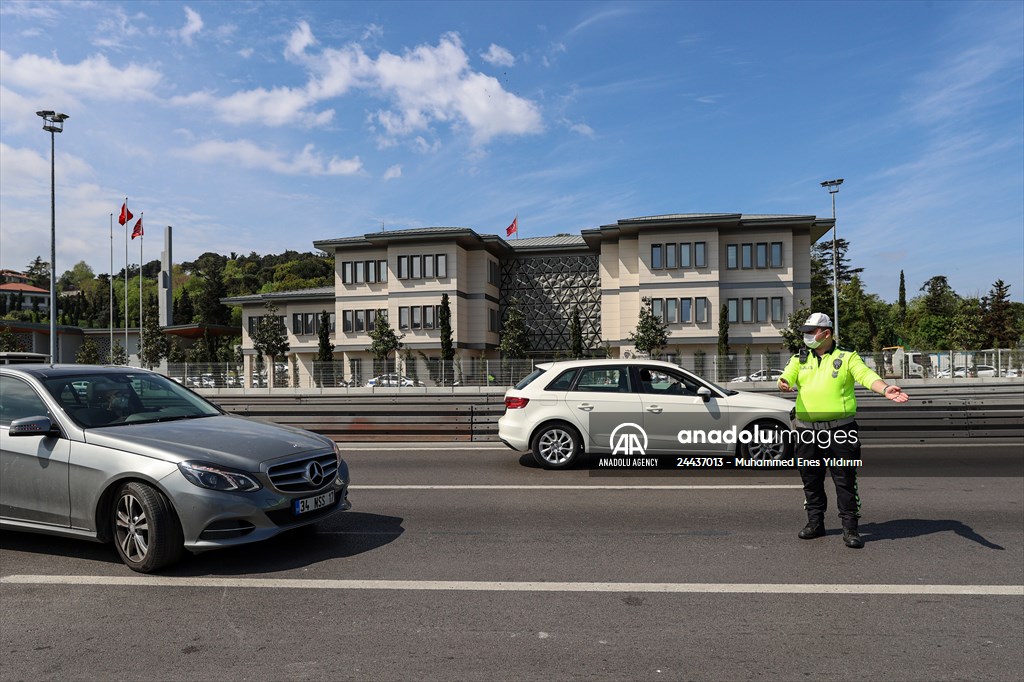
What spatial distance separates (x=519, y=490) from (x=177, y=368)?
3098 centimetres

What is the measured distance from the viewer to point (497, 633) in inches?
160

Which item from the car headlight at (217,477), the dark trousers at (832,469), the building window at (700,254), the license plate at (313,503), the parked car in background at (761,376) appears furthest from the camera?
the building window at (700,254)

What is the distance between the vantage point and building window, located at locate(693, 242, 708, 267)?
161 feet

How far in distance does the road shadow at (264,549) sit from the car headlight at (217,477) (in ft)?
2.25

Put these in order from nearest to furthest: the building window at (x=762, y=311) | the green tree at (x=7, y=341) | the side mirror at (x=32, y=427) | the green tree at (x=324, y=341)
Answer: the side mirror at (x=32, y=427)
the building window at (x=762, y=311)
the green tree at (x=324, y=341)
the green tree at (x=7, y=341)

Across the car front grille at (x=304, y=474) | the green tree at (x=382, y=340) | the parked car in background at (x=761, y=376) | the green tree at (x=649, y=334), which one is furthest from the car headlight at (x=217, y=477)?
the green tree at (x=382, y=340)

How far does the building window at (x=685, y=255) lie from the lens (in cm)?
4934

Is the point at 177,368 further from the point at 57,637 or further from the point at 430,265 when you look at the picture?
the point at 57,637

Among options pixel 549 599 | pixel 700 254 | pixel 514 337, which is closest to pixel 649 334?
pixel 700 254

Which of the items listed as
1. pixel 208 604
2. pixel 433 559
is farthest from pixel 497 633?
pixel 208 604

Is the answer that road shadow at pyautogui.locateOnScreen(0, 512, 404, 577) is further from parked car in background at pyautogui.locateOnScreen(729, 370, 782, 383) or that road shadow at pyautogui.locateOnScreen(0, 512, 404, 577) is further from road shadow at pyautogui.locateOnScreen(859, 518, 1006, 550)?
parked car in background at pyautogui.locateOnScreen(729, 370, 782, 383)

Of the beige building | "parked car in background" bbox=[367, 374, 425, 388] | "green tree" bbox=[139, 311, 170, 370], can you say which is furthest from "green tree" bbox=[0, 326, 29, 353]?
"parked car in background" bbox=[367, 374, 425, 388]

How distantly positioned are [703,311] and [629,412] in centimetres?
4087

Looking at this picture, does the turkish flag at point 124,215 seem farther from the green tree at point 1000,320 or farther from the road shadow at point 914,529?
the green tree at point 1000,320
